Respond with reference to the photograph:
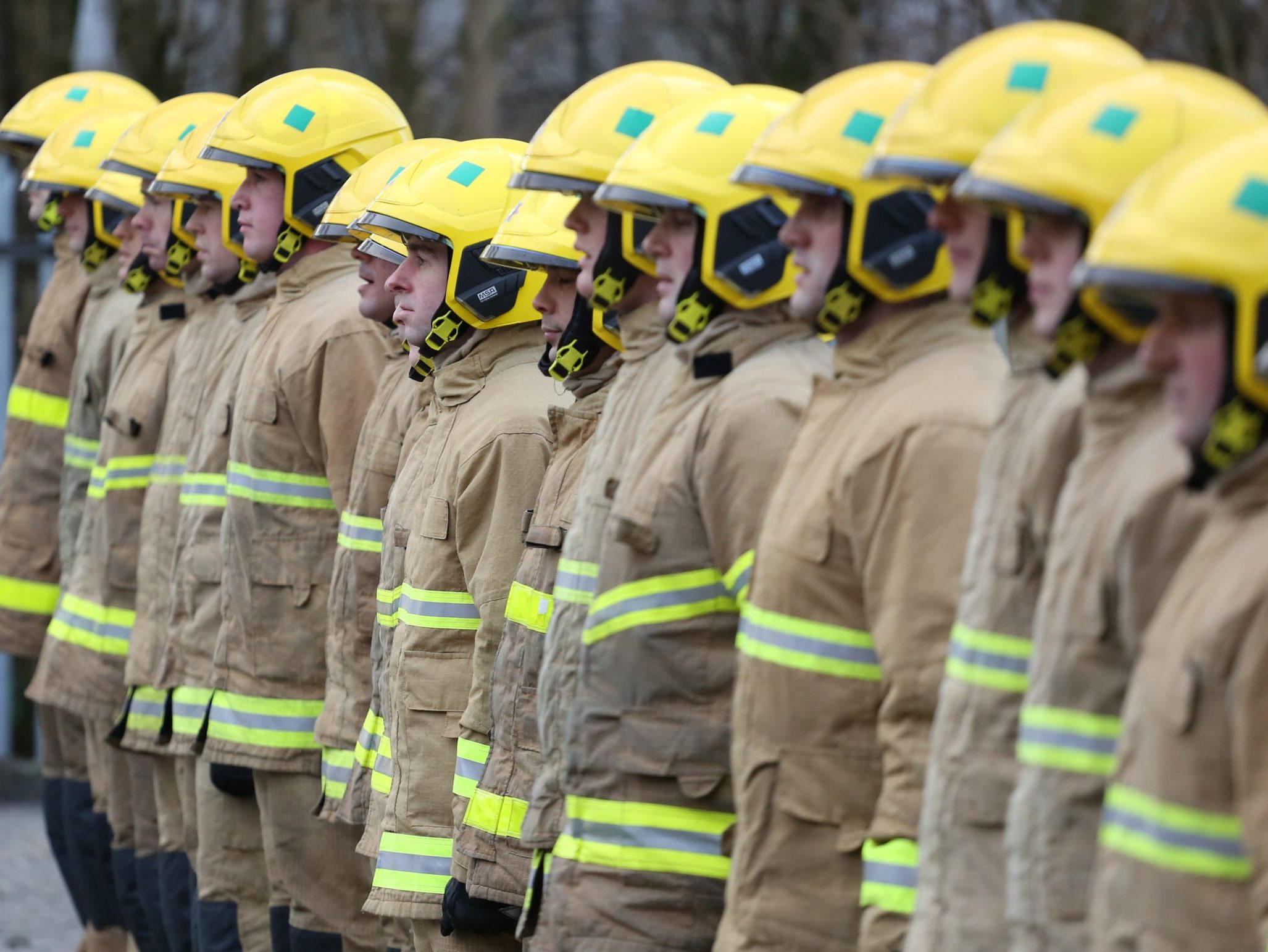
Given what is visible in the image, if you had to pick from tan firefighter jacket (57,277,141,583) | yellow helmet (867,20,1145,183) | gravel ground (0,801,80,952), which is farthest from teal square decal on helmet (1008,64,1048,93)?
gravel ground (0,801,80,952)

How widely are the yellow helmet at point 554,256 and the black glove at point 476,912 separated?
3.98 feet

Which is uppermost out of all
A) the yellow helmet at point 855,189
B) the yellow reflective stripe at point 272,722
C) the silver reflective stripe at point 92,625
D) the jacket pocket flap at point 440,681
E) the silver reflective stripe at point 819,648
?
the yellow helmet at point 855,189

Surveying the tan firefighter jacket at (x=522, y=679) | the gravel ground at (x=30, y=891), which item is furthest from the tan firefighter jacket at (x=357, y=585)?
the gravel ground at (x=30, y=891)

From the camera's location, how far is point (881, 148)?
3695 millimetres

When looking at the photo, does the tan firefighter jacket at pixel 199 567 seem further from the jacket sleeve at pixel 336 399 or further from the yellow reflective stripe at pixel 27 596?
the yellow reflective stripe at pixel 27 596

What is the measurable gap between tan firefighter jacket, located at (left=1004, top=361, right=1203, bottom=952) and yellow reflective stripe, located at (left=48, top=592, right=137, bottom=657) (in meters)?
5.01

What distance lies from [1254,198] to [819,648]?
1.21m

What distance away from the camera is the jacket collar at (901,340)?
3934 millimetres

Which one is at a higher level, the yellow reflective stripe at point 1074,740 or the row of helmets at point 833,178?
the row of helmets at point 833,178

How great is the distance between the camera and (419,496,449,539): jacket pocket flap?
5.51 metres

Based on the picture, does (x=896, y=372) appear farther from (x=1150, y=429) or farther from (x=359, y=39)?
(x=359, y=39)

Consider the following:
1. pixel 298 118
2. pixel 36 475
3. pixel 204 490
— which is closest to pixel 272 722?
pixel 204 490

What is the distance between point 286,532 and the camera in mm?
6605

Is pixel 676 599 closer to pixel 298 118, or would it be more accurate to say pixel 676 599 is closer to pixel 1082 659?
pixel 1082 659
